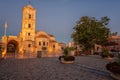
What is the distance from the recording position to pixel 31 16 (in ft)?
195

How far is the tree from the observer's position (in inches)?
1530

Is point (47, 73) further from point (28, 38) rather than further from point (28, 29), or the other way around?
point (28, 29)

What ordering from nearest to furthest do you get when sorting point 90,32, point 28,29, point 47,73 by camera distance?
point 47,73, point 90,32, point 28,29

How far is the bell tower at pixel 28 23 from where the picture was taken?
5771 centimetres

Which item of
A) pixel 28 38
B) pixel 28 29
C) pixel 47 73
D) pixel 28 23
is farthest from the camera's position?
pixel 28 23

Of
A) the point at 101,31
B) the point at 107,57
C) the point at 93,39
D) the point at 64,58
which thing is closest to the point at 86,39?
the point at 93,39

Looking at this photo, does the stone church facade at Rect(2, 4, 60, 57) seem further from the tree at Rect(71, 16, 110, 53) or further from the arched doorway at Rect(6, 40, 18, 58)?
the tree at Rect(71, 16, 110, 53)

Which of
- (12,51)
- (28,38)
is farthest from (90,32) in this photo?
(12,51)

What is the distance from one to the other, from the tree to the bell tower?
22.3 m

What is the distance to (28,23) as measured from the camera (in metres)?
58.5

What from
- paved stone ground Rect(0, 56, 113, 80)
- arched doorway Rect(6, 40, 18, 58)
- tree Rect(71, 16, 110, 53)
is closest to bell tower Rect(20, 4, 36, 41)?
arched doorway Rect(6, 40, 18, 58)

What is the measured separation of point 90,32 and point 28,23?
93.4ft

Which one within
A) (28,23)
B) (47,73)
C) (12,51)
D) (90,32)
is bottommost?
(47,73)

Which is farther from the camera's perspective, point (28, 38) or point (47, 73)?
point (28, 38)
